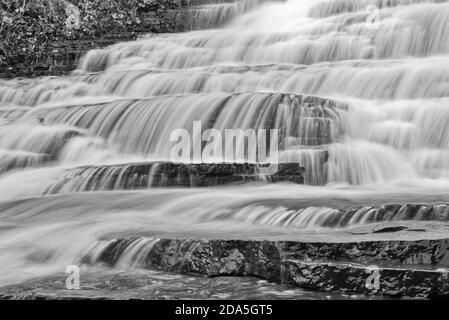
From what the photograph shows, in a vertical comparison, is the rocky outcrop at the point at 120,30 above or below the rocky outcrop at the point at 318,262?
above

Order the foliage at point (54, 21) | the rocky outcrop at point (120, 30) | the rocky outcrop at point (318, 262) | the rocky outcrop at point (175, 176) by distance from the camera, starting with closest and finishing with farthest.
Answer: the rocky outcrop at point (318, 262), the rocky outcrop at point (175, 176), the rocky outcrop at point (120, 30), the foliage at point (54, 21)

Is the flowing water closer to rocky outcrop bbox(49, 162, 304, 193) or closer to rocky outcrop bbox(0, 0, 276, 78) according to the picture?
rocky outcrop bbox(49, 162, 304, 193)

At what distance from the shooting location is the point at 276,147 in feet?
28.6

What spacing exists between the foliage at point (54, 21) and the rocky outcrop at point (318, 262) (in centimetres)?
1129

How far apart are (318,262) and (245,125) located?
4.94 m

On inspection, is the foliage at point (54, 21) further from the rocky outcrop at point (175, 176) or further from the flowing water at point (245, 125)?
the rocky outcrop at point (175, 176)

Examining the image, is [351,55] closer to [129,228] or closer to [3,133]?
[3,133]

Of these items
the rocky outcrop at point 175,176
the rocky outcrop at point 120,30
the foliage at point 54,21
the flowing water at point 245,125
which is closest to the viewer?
the flowing water at point 245,125

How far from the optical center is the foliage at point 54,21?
615 inches

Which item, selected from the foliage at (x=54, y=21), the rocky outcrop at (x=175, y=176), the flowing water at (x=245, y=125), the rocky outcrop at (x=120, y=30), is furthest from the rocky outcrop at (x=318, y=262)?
the foliage at (x=54, y=21)

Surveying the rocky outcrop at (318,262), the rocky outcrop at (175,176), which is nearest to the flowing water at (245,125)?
the rocky outcrop at (175,176)

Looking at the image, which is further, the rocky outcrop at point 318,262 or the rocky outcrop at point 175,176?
the rocky outcrop at point 175,176

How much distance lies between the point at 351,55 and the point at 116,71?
187 inches

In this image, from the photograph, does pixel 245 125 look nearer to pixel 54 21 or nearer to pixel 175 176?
pixel 175 176
